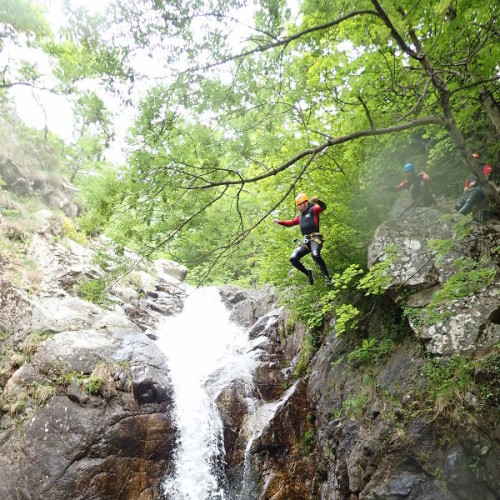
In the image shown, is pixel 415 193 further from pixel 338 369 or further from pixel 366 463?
pixel 366 463

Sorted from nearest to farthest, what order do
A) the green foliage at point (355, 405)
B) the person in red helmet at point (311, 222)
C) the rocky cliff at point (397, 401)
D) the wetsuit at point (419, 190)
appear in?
1. the rocky cliff at point (397, 401)
2. the person in red helmet at point (311, 222)
3. the green foliage at point (355, 405)
4. the wetsuit at point (419, 190)

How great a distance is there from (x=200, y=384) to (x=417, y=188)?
775cm

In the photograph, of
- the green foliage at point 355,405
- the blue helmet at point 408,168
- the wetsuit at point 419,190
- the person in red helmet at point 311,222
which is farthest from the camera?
the wetsuit at point 419,190

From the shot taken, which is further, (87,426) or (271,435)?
(271,435)

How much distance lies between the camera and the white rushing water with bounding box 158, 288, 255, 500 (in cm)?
783

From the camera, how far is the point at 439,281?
5.78 meters

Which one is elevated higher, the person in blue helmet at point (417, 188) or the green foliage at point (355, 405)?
the person in blue helmet at point (417, 188)

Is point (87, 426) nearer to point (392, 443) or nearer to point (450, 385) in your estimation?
point (392, 443)

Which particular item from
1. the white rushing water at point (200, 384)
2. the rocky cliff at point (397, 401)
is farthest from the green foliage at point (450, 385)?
the white rushing water at point (200, 384)

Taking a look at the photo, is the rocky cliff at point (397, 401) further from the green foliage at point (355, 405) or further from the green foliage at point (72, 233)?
the green foliage at point (72, 233)

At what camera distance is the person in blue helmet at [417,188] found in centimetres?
721

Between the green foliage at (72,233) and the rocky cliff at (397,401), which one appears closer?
the rocky cliff at (397,401)

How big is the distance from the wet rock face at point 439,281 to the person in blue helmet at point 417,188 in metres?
0.66

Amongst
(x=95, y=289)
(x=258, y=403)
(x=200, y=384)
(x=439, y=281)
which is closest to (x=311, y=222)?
(x=439, y=281)
